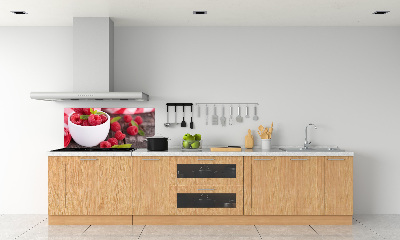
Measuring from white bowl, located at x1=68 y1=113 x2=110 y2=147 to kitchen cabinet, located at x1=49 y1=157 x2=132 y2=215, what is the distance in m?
0.68

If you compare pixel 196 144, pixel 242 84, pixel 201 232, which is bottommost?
pixel 201 232

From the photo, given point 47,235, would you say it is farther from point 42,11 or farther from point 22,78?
point 42,11

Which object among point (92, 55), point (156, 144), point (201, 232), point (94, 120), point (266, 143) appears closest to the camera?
point (201, 232)

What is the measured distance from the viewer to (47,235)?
175 inches

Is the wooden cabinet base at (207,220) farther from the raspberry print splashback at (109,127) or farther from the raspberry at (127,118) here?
the raspberry at (127,118)

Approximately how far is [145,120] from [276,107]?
176 cm

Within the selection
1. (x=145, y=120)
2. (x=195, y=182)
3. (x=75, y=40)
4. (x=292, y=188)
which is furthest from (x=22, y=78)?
(x=292, y=188)

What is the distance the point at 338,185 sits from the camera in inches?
189

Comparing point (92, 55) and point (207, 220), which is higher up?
point (92, 55)

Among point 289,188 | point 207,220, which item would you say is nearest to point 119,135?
point 207,220

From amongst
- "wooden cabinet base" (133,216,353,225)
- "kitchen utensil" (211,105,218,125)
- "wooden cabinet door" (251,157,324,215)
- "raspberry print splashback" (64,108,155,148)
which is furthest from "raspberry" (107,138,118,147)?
"wooden cabinet door" (251,157,324,215)

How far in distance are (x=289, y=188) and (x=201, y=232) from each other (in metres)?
1.15

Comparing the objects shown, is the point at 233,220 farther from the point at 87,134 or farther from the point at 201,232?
the point at 87,134

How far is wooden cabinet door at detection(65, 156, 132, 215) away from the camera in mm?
4777
